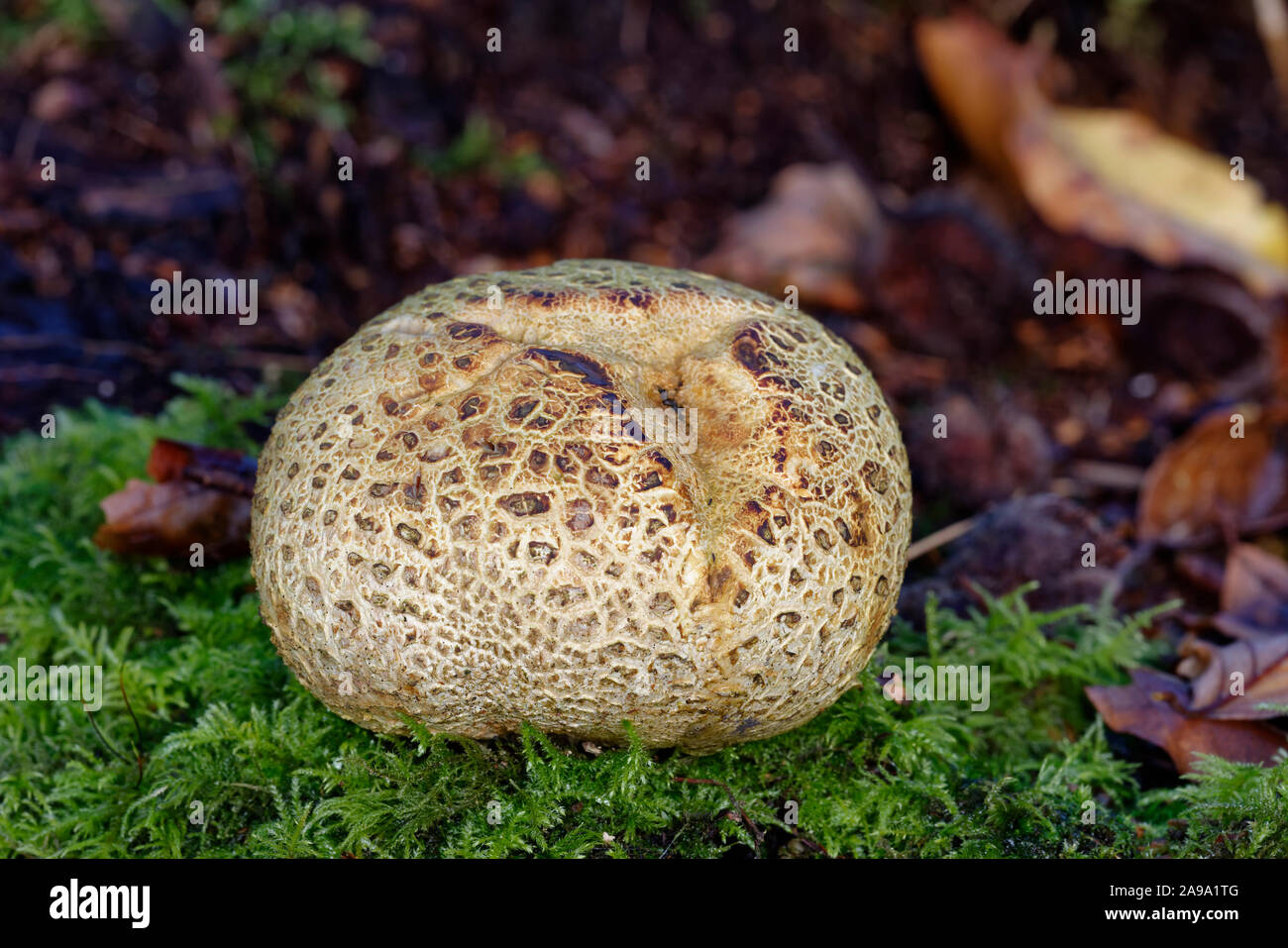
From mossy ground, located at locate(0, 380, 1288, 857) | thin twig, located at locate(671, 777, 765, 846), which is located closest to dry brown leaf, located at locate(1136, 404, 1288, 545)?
mossy ground, located at locate(0, 380, 1288, 857)

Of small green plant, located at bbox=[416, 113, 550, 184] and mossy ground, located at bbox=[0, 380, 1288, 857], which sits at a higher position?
small green plant, located at bbox=[416, 113, 550, 184]

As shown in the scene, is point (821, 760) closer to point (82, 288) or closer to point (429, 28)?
point (82, 288)

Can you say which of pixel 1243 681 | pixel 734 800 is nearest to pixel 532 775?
pixel 734 800

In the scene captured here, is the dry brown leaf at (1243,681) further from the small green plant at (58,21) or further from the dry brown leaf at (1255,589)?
the small green plant at (58,21)

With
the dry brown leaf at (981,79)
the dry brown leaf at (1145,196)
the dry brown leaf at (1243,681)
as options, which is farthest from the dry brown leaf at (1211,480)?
the dry brown leaf at (981,79)

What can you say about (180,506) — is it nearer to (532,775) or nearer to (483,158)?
(532,775)

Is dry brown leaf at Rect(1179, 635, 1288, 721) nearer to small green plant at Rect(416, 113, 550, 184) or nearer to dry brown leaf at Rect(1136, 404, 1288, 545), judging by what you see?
dry brown leaf at Rect(1136, 404, 1288, 545)
